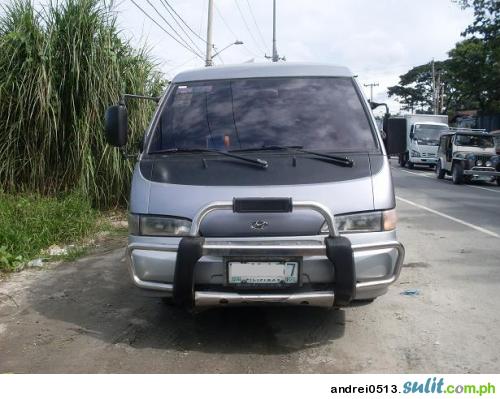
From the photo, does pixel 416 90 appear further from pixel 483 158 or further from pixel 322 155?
pixel 322 155

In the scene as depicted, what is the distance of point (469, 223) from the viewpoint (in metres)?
9.60

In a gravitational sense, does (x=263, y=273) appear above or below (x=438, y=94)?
below

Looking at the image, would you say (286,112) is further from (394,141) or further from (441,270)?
(441,270)

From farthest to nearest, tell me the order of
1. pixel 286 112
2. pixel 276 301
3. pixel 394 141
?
pixel 394 141 → pixel 286 112 → pixel 276 301

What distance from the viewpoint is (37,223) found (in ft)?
23.2

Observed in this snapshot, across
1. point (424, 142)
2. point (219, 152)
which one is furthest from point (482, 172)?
point (219, 152)

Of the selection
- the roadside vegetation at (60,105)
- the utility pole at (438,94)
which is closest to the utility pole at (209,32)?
the roadside vegetation at (60,105)

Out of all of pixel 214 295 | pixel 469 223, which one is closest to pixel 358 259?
pixel 214 295

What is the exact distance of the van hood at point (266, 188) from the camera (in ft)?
11.9

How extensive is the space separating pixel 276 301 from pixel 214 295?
405 mm

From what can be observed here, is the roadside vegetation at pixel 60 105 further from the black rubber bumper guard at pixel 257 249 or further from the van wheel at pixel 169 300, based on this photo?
the black rubber bumper guard at pixel 257 249

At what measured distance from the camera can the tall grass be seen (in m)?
8.36

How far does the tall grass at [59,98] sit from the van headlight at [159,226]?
506 centimetres

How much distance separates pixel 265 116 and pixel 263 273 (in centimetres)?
139
